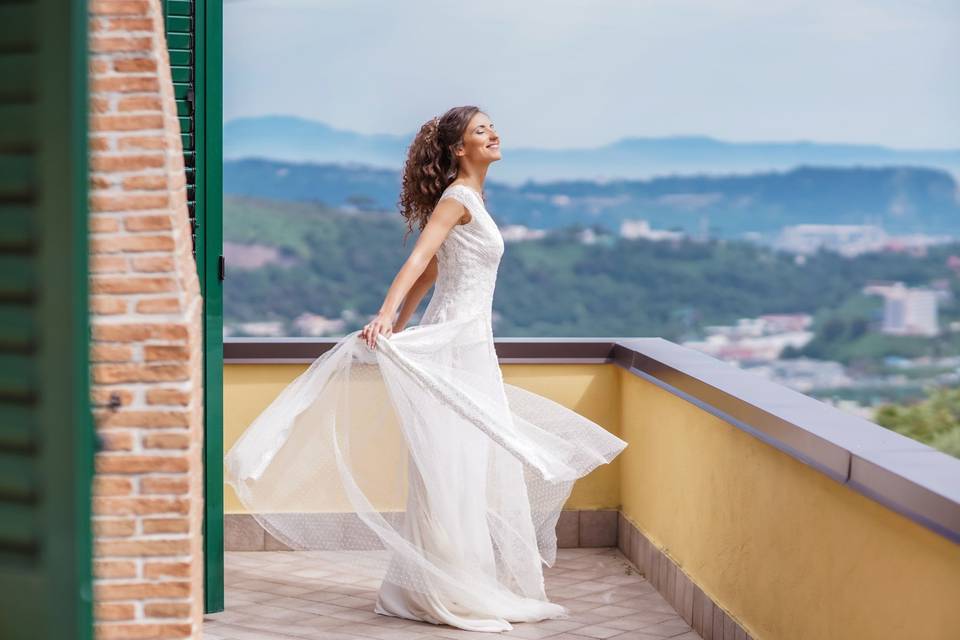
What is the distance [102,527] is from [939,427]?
18.6m

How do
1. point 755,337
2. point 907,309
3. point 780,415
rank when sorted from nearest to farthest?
point 780,415 < point 755,337 < point 907,309

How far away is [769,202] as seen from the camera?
26.4 m

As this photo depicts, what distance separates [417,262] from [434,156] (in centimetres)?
48

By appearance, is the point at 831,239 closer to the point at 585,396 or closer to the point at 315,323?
the point at 315,323

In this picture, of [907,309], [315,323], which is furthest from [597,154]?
[315,323]

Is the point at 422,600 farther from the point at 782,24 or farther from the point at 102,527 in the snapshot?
the point at 782,24

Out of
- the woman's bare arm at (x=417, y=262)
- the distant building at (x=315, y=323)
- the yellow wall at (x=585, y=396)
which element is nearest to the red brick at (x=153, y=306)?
the woman's bare arm at (x=417, y=262)

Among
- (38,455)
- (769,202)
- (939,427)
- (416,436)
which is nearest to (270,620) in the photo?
(416,436)

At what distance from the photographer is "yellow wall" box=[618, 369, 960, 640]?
113 inches

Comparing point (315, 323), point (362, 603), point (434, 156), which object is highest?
point (434, 156)

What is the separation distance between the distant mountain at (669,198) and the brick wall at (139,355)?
21.9 meters

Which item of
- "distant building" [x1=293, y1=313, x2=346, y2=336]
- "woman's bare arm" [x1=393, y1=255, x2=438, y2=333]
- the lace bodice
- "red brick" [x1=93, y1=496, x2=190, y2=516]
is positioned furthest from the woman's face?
"distant building" [x1=293, y1=313, x2=346, y2=336]

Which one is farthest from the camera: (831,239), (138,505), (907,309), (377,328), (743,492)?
(831,239)

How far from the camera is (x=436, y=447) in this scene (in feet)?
15.3
